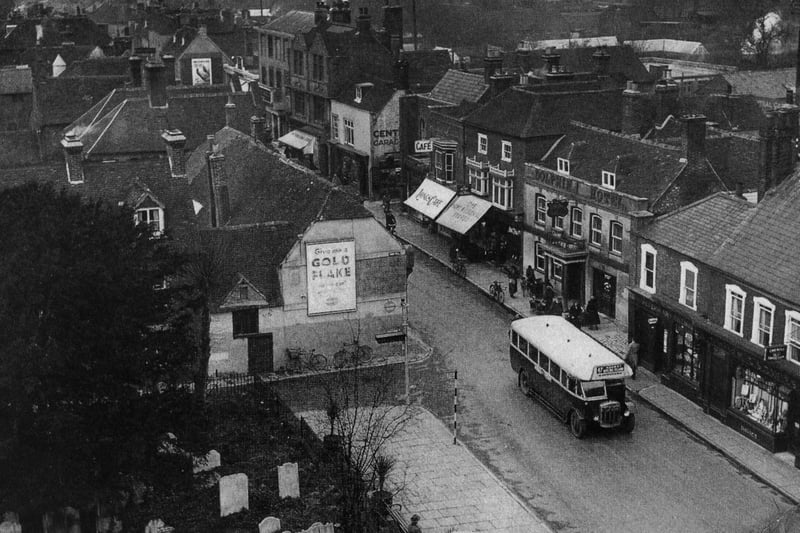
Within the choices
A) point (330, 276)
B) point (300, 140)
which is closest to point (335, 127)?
point (300, 140)

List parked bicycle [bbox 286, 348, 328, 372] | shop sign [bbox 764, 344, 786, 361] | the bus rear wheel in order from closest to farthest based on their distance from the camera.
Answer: shop sign [bbox 764, 344, 786, 361] < the bus rear wheel < parked bicycle [bbox 286, 348, 328, 372]

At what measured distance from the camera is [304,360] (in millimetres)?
45562

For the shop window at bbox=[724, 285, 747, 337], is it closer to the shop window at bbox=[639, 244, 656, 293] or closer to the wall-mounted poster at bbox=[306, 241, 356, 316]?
the shop window at bbox=[639, 244, 656, 293]

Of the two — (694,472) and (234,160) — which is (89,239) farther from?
(234,160)

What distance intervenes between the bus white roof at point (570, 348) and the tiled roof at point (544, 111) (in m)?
18.2

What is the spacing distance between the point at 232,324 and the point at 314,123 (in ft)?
150

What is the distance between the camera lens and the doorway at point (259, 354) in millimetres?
44844

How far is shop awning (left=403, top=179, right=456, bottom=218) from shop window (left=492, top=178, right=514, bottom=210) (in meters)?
4.25

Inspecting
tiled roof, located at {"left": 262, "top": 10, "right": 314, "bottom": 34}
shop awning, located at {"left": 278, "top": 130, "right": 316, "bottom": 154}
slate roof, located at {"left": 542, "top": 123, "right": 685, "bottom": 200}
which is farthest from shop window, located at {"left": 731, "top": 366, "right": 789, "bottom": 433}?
tiled roof, located at {"left": 262, "top": 10, "right": 314, "bottom": 34}

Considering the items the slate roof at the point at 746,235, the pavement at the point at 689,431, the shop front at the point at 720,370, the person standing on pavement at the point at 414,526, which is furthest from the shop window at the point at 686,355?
the person standing on pavement at the point at 414,526

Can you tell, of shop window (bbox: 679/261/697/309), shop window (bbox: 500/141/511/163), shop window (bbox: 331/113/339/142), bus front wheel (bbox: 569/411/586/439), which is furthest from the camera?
shop window (bbox: 331/113/339/142)

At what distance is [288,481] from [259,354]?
43.0 ft

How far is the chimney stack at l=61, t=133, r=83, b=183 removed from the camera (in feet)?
158

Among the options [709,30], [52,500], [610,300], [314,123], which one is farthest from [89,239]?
[709,30]
